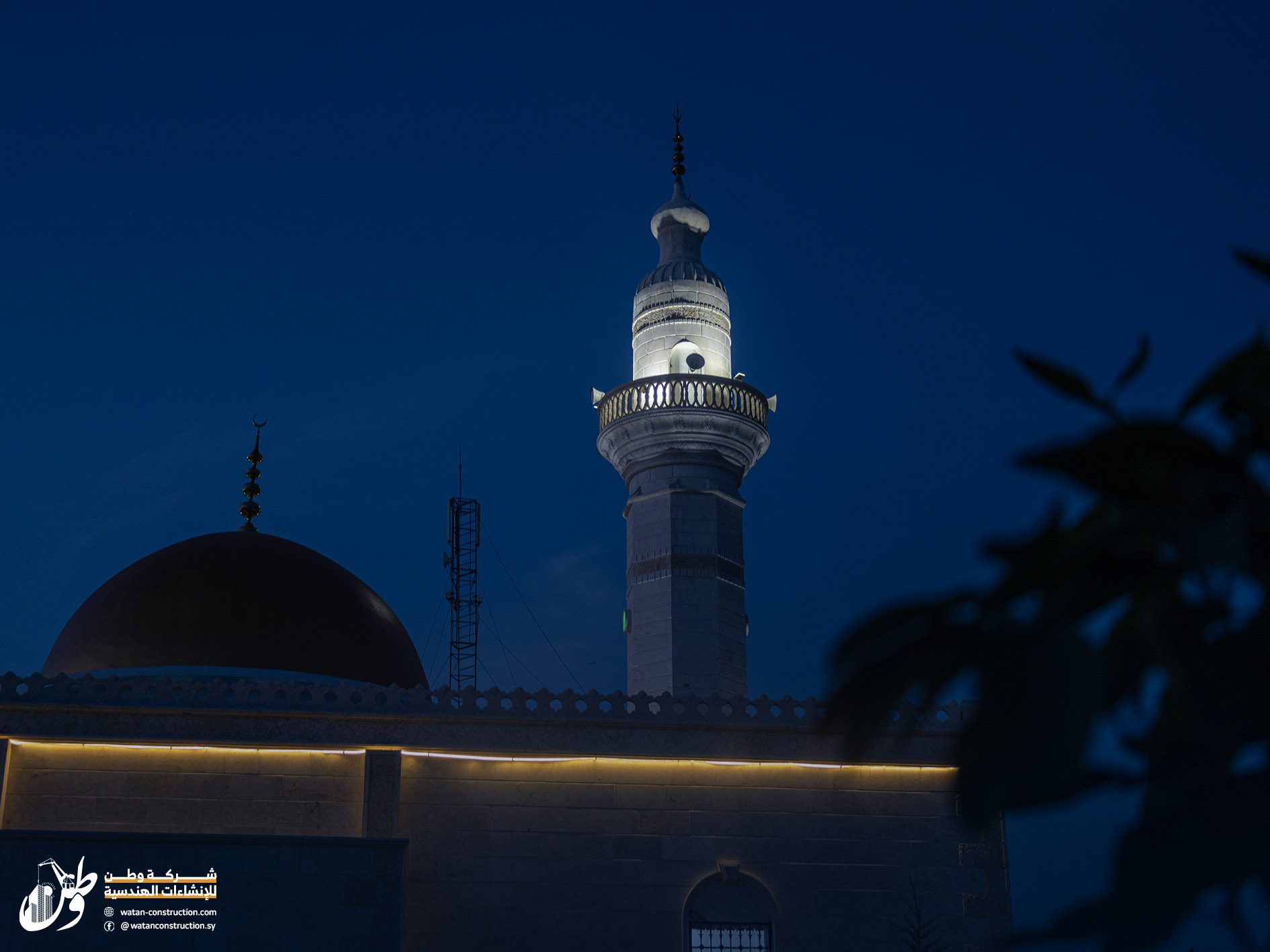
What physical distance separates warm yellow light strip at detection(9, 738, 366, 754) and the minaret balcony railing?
8.60 m

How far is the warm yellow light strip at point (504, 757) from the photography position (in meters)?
14.6

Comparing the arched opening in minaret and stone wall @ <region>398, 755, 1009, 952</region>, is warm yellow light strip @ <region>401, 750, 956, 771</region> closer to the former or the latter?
stone wall @ <region>398, 755, 1009, 952</region>

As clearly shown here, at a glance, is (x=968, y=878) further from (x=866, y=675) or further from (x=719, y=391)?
(x=866, y=675)

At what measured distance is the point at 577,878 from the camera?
14.7 metres

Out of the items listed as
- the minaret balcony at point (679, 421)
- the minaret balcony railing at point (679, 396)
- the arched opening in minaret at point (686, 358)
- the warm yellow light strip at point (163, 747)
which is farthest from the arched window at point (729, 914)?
the arched opening in minaret at point (686, 358)

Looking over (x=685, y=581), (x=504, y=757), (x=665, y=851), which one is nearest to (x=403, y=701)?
(x=504, y=757)

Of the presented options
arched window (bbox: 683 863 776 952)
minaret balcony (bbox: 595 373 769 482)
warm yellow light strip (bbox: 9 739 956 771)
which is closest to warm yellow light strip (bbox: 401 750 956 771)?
warm yellow light strip (bbox: 9 739 956 771)

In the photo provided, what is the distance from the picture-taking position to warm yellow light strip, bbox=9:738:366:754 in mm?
14562

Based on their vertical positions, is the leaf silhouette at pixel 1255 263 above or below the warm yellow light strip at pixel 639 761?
below

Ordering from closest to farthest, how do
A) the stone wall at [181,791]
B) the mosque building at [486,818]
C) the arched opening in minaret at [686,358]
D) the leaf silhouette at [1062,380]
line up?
1. the leaf silhouette at [1062,380]
2. the mosque building at [486,818]
3. the stone wall at [181,791]
4. the arched opening in minaret at [686,358]

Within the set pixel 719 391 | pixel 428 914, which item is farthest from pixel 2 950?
pixel 719 391

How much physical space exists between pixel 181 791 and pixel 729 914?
5.97 meters

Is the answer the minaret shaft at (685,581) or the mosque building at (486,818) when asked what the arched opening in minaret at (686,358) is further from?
the mosque building at (486,818)

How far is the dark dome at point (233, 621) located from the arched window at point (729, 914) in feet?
16.5
